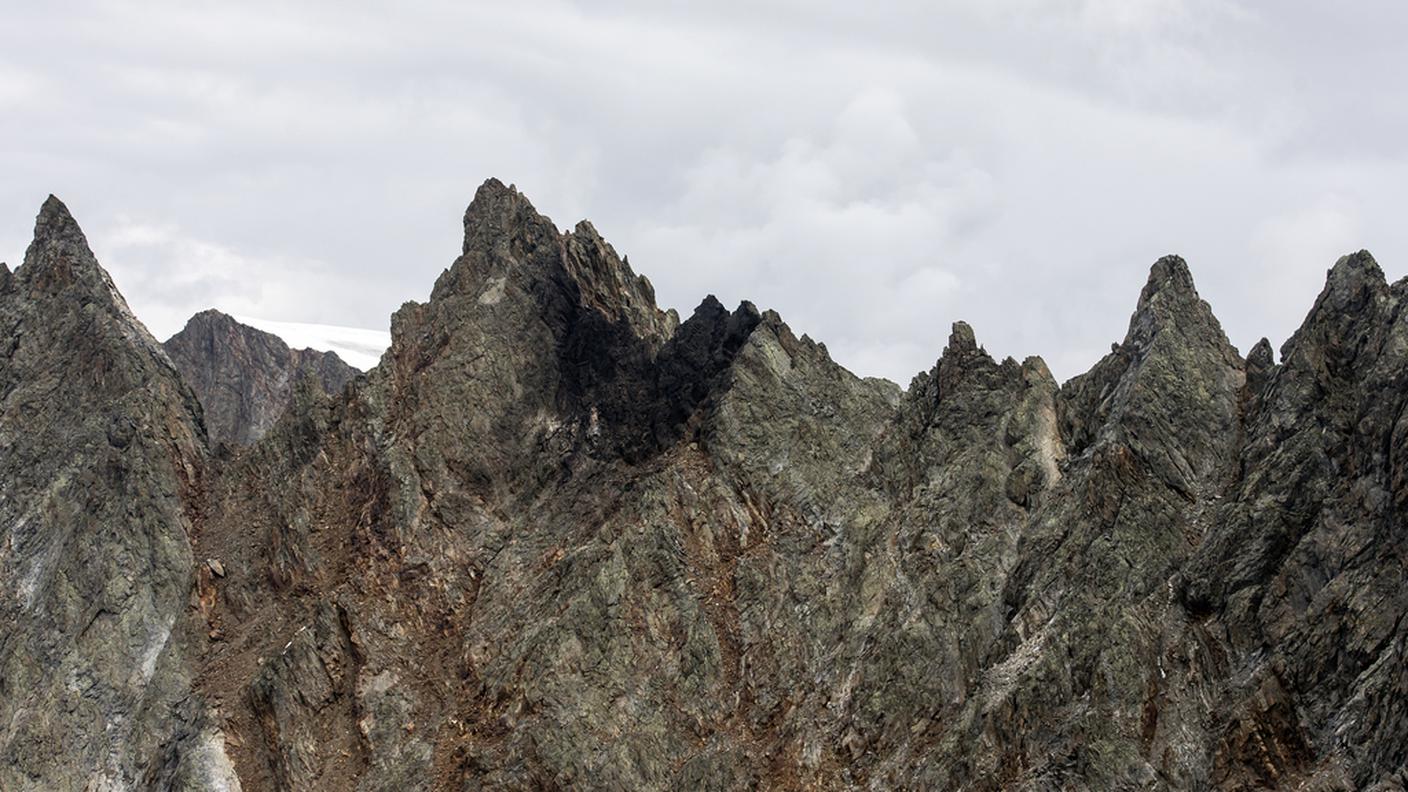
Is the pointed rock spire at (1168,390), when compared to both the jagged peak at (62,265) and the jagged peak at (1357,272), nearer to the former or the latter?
the jagged peak at (1357,272)

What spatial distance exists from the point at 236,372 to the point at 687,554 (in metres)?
65.4

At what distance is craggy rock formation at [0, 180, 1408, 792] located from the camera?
148ft

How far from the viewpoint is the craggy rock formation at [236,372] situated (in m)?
113

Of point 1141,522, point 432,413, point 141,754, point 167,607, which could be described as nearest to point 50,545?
point 167,607

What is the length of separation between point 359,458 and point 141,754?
1701 centimetres

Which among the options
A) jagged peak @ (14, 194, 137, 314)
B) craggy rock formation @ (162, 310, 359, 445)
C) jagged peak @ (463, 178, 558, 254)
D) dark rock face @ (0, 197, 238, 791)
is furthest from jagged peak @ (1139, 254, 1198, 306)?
craggy rock formation @ (162, 310, 359, 445)

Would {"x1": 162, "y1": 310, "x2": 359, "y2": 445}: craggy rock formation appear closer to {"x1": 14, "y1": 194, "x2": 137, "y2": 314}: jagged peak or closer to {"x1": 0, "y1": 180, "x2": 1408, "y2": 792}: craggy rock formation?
{"x1": 14, "y1": 194, "x2": 137, "y2": 314}: jagged peak

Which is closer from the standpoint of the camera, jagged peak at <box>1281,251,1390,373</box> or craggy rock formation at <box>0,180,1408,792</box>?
craggy rock formation at <box>0,180,1408,792</box>

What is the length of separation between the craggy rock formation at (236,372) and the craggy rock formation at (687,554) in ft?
112

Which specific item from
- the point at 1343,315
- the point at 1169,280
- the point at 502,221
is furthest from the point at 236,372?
the point at 1343,315

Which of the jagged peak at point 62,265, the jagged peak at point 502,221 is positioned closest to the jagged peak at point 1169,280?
the jagged peak at point 502,221

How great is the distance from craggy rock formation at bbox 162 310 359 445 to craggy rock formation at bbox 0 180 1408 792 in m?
34.2

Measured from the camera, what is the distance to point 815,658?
5756cm

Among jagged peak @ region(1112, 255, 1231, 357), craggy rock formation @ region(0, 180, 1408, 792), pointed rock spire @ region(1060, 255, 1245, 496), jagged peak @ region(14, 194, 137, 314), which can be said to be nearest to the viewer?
craggy rock formation @ region(0, 180, 1408, 792)
